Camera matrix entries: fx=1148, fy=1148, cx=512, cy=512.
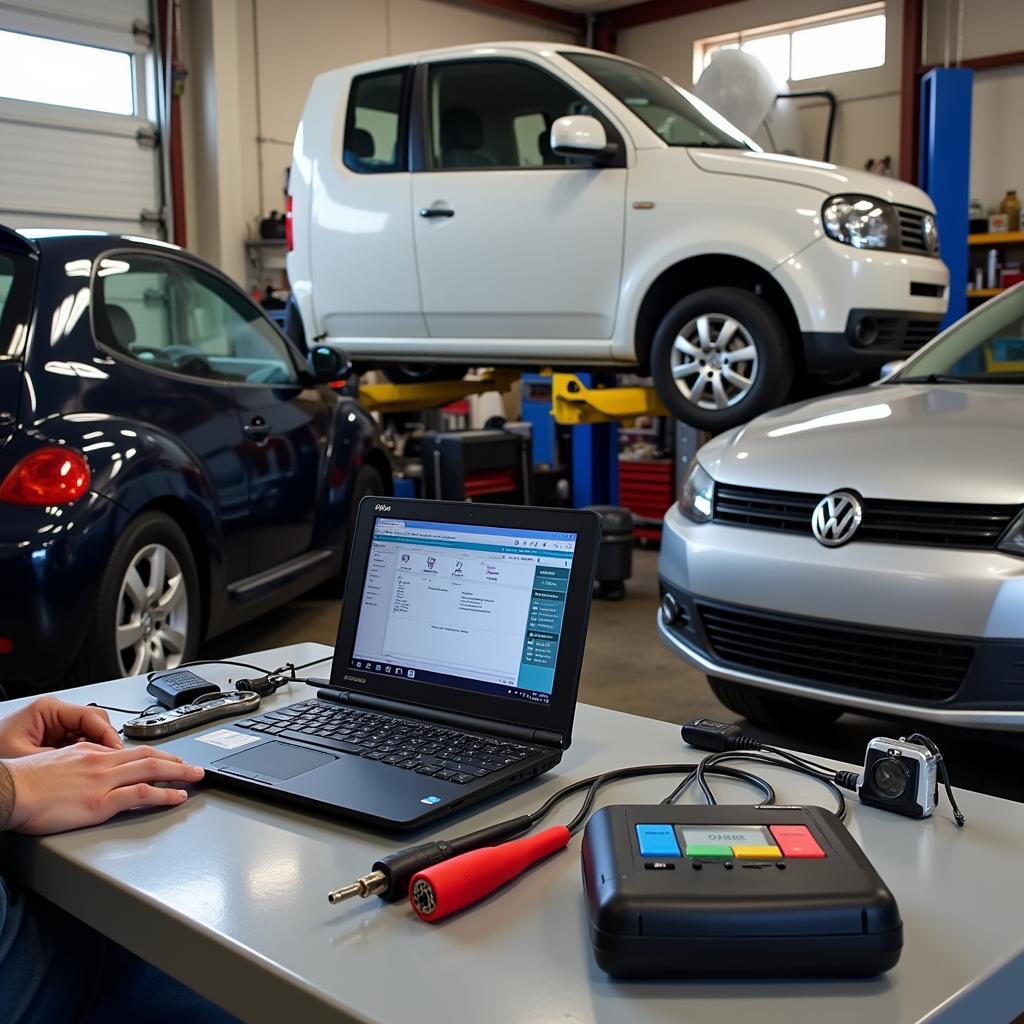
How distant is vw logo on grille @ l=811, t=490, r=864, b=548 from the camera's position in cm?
235

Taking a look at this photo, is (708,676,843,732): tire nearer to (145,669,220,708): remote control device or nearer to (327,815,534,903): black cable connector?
(145,669,220,708): remote control device

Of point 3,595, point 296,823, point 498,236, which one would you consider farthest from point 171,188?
point 296,823

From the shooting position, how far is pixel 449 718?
3.99 feet

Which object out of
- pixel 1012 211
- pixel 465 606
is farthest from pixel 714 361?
pixel 1012 211

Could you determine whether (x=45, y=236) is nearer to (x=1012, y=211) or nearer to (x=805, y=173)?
Answer: (x=805, y=173)

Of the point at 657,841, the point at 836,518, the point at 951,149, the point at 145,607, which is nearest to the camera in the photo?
the point at 657,841

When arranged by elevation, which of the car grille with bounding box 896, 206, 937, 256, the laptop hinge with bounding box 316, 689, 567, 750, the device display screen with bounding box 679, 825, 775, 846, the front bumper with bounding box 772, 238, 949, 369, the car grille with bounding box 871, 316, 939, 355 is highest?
the car grille with bounding box 896, 206, 937, 256

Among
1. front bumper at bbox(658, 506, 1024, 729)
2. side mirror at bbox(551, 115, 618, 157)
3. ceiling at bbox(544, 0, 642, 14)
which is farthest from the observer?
ceiling at bbox(544, 0, 642, 14)

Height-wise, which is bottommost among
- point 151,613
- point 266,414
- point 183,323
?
point 151,613

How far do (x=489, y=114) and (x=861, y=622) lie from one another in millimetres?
3807

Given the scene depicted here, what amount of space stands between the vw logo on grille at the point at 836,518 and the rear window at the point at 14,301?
1972 millimetres

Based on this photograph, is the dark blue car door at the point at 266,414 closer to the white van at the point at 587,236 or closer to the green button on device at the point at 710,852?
the white van at the point at 587,236

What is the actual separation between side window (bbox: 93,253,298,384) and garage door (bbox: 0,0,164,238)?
4.67m

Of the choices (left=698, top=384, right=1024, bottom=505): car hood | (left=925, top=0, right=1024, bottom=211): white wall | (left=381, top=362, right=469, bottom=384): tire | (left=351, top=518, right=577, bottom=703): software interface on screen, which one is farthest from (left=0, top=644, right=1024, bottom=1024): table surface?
A: (left=925, top=0, right=1024, bottom=211): white wall
